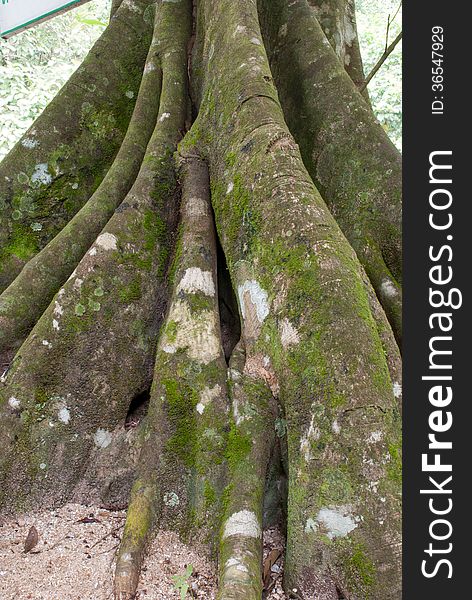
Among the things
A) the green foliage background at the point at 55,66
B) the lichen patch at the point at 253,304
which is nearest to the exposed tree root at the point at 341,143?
the lichen patch at the point at 253,304

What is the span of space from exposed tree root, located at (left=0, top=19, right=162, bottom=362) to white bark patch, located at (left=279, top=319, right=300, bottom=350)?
1857mm

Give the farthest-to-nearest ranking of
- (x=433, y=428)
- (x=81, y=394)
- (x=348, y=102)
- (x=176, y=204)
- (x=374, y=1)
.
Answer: (x=374, y=1) < (x=348, y=102) < (x=176, y=204) < (x=81, y=394) < (x=433, y=428)

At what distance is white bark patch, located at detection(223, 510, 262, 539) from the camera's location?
287 cm

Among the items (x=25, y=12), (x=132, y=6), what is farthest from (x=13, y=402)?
(x=132, y=6)

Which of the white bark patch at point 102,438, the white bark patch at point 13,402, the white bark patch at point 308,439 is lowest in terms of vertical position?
the white bark patch at point 308,439

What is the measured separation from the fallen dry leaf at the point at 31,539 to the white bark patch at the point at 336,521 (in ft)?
5.03

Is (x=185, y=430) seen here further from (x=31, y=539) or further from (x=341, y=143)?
(x=341, y=143)

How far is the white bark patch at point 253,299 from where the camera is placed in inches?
129

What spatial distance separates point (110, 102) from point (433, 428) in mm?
4081

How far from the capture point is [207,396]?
3.34 m

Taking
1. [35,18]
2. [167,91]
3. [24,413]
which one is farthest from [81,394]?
[35,18]

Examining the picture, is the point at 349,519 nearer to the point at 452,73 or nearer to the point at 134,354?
the point at 134,354

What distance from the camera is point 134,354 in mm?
3879

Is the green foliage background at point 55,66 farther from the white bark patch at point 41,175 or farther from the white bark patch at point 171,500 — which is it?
the white bark patch at point 171,500
